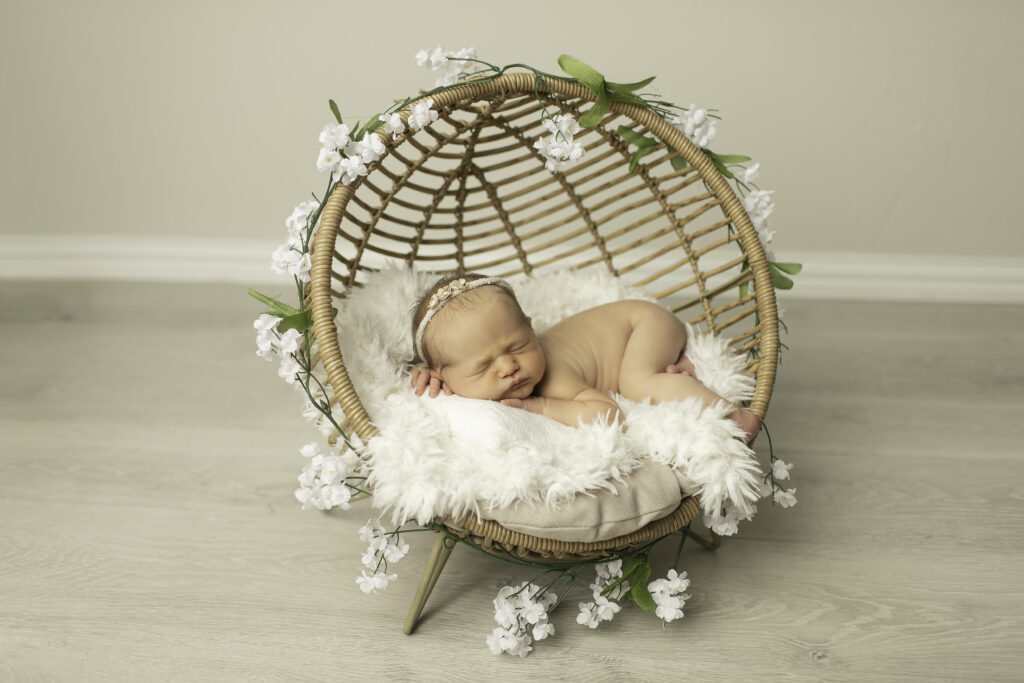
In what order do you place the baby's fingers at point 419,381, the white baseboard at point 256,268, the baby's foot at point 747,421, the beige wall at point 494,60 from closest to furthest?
the baby's foot at point 747,421
the baby's fingers at point 419,381
the beige wall at point 494,60
the white baseboard at point 256,268

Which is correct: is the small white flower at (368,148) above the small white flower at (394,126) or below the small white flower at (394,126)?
below

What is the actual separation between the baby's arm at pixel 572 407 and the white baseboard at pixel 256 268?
54.0 inches

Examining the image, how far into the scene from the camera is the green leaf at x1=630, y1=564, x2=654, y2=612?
1351 millimetres

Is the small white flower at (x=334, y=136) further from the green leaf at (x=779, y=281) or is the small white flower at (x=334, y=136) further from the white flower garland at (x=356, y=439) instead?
the green leaf at (x=779, y=281)

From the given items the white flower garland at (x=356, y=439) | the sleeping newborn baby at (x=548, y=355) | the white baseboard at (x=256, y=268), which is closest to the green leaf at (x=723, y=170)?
the white flower garland at (x=356, y=439)

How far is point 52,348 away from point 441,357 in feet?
4.36

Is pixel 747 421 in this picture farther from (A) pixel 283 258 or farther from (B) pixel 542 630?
(A) pixel 283 258

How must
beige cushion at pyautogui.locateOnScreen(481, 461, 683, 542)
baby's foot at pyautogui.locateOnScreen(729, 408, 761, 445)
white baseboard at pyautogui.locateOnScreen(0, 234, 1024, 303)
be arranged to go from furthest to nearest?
white baseboard at pyautogui.locateOnScreen(0, 234, 1024, 303)
baby's foot at pyautogui.locateOnScreen(729, 408, 761, 445)
beige cushion at pyautogui.locateOnScreen(481, 461, 683, 542)

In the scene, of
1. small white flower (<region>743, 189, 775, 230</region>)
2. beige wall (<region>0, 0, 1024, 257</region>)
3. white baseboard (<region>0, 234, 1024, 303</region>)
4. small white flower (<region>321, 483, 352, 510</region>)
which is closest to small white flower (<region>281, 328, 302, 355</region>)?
small white flower (<region>321, 483, 352, 510</region>)

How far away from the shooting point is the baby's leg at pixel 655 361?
1552 millimetres

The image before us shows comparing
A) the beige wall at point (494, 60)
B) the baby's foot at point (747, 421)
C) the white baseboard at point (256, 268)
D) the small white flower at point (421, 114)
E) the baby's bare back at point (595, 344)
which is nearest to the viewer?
the small white flower at point (421, 114)

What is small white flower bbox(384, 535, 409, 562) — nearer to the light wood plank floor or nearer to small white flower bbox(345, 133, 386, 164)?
the light wood plank floor

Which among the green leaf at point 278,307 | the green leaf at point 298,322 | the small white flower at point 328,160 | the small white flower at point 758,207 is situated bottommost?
the green leaf at point 298,322

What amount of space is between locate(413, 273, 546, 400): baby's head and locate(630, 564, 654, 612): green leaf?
1.23ft
